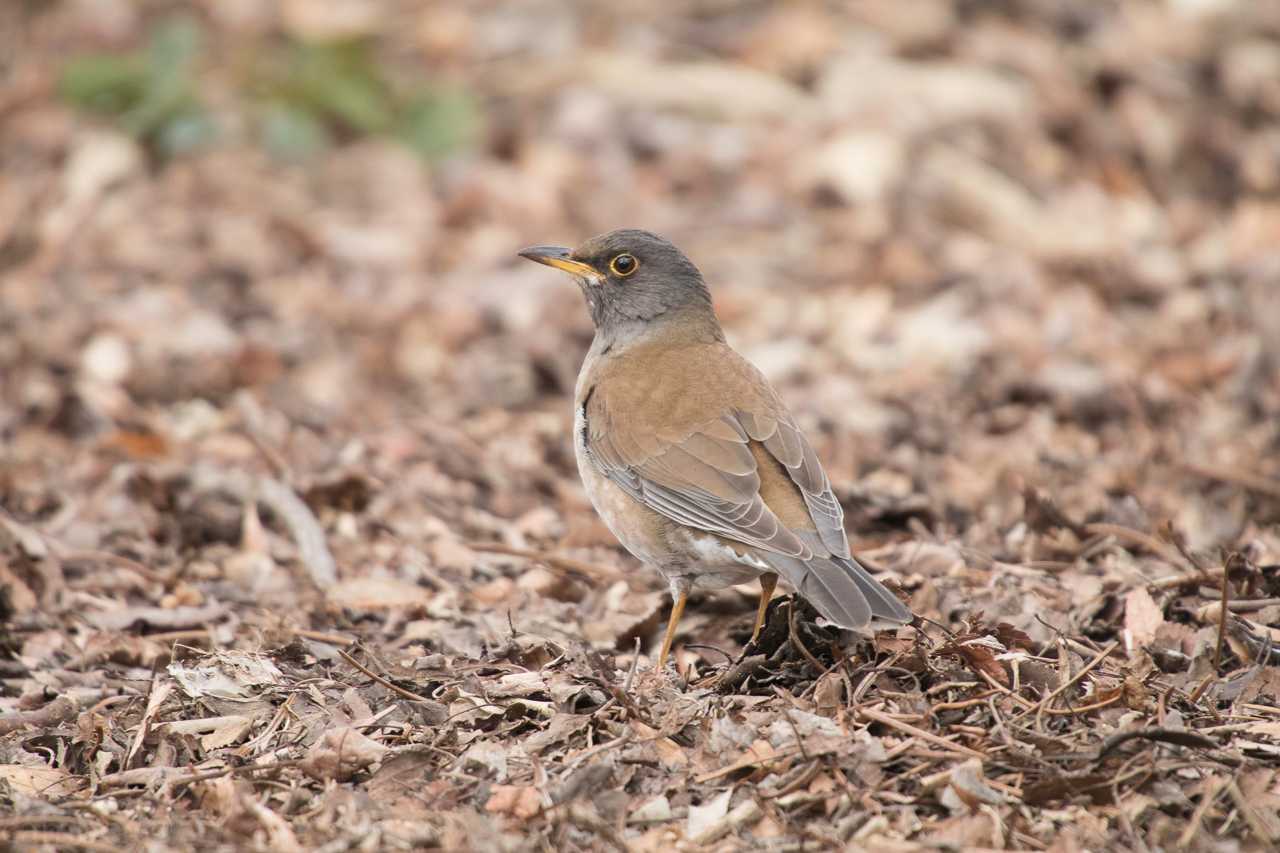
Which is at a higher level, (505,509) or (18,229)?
(18,229)

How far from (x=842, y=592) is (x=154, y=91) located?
8708mm

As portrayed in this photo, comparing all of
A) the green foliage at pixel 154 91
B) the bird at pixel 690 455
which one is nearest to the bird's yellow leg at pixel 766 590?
the bird at pixel 690 455

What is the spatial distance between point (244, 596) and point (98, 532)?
0.96 meters

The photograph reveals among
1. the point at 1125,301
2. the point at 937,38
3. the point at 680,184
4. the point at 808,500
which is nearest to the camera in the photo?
the point at 808,500

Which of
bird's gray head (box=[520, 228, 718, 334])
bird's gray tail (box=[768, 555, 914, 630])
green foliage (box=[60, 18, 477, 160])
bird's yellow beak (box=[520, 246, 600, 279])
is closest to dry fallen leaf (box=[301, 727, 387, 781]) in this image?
bird's gray tail (box=[768, 555, 914, 630])

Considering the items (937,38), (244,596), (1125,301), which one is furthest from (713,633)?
(937,38)

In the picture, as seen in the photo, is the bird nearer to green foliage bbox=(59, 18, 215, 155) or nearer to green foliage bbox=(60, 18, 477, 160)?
green foliage bbox=(60, 18, 477, 160)

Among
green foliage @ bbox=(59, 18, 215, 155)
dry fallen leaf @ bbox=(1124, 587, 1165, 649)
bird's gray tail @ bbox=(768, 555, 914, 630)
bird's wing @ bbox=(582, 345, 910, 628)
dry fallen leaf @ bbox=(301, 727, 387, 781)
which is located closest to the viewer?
dry fallen leaf @ bbox=(301, 727, 387, 781)

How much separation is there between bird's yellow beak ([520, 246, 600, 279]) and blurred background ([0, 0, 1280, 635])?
54.4 inches

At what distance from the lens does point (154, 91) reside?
37.9ft

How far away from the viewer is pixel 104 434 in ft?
27.2

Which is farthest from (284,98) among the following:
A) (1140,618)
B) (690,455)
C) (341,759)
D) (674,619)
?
(1140,618)

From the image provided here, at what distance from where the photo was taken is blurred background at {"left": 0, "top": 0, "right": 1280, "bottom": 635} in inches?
294

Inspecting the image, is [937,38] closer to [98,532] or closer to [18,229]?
[18,229]
